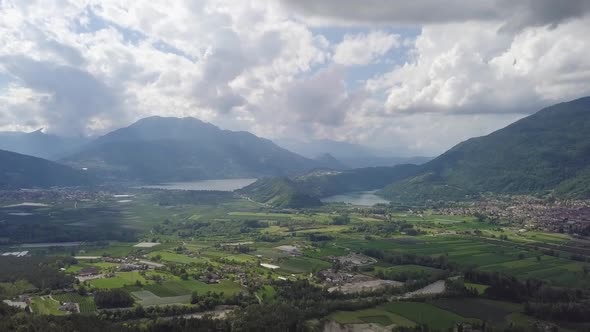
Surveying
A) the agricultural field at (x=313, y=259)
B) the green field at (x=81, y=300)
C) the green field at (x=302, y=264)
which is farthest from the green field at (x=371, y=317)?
the green field at (x=81, y=300)

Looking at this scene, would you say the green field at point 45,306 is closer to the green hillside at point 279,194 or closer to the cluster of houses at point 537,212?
the cluster of houses at point 537,212

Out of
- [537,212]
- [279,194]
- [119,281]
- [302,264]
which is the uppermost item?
[279,194]

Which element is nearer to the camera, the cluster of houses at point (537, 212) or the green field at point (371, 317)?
the green field at point (371, 317)

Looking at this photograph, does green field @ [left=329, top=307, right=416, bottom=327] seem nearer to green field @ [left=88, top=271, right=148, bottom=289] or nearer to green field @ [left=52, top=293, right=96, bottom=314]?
green field @ [left=52, top=293, right=96, bottom=314]

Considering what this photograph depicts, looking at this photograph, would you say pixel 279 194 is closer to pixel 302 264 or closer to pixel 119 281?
pixel 302 264

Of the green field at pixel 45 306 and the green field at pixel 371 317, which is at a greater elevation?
the green field at pixel 45 306

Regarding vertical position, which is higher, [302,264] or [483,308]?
[302,264]

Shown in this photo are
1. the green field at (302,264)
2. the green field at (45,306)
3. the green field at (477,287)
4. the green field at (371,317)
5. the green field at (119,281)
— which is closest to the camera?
the green field at (371,317)

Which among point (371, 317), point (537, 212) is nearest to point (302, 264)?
point (371, 317)

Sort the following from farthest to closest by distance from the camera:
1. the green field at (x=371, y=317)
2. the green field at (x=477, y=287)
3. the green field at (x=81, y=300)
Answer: the green field at (x=477, y=287) → the green field at (x=81, y=300) → the green field at (x=371, y=317)

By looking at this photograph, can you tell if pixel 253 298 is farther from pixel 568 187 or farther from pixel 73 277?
pixel 568 187
